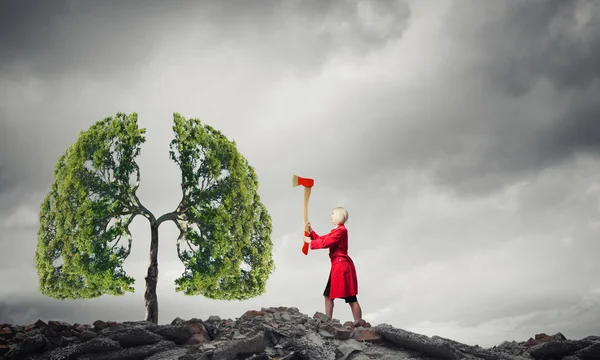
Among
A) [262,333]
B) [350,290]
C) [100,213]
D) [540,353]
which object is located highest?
[100,213]

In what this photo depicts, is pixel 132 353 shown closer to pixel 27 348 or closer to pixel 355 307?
pixel 27 348

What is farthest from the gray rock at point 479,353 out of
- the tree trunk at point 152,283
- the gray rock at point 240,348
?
the tree trunk at point 152,283

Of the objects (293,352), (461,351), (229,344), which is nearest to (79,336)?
(229,344)

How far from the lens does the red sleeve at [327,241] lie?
11.8 meters

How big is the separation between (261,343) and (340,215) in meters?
4.66

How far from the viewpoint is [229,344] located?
848 centimetres

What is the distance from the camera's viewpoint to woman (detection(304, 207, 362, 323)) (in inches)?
456

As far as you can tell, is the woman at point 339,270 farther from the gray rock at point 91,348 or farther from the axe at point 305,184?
the gray rock at point 91,348

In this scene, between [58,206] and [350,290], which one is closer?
[350,290]

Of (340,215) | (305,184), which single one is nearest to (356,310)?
(340,215)

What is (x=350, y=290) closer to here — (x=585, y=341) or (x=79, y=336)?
(x=585, y=341)

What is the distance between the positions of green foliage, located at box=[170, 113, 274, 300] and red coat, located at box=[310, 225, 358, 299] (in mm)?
7941

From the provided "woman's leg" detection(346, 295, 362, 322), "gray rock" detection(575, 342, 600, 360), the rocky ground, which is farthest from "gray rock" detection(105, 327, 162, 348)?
"gray rock" detection(575, 342, 600, 360)

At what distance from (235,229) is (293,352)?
11.4 meters
